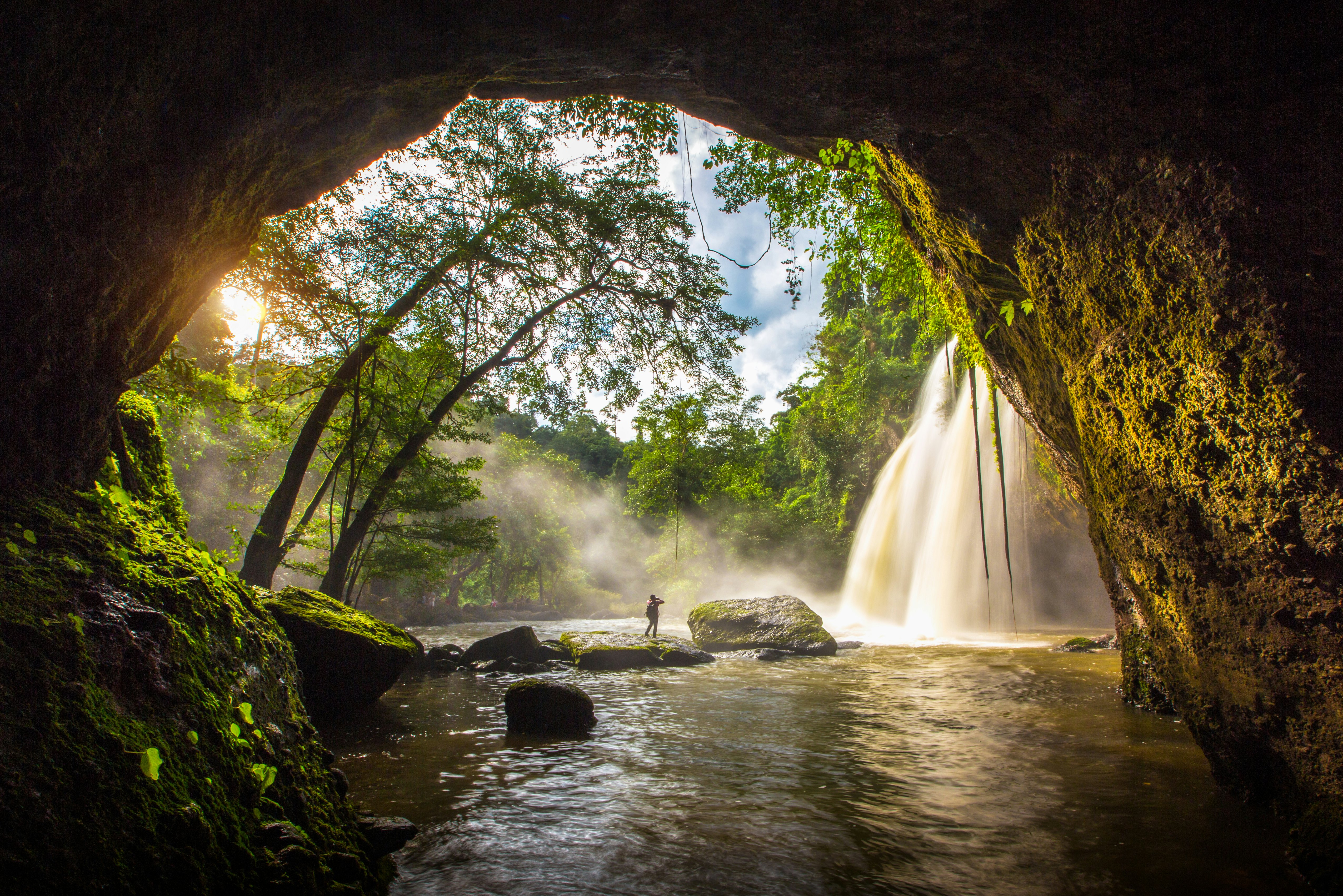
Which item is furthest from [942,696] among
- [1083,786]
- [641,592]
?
[641,592]

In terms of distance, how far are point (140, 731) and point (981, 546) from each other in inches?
815

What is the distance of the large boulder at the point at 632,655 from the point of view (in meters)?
13.1

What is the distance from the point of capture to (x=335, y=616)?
797 cm

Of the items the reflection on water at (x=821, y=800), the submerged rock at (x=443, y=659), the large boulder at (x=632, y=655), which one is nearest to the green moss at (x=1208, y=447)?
the reflection on water at (x=821, y=800)

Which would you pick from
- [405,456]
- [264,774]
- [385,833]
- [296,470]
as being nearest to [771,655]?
[405,456]

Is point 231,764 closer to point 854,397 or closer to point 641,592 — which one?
point 854,397

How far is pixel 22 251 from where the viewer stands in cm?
331

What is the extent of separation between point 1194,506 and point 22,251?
691cm

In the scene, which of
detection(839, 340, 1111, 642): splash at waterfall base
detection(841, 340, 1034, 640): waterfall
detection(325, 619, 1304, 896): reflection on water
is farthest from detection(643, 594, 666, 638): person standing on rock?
detection(325, 619, 1304, 896): reflection on water

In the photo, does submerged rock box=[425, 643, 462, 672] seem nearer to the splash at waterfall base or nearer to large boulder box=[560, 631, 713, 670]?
large boulder box=[560, 631, 713, 670]

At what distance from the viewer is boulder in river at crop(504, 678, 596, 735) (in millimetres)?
7402

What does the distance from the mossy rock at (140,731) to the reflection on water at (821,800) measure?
42.3 inches

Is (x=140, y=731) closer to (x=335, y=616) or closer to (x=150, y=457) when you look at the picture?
(x=150, y=457)

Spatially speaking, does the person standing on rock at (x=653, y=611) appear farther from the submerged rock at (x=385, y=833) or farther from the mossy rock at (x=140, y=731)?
the mossy rock at (x=140, y=731)
